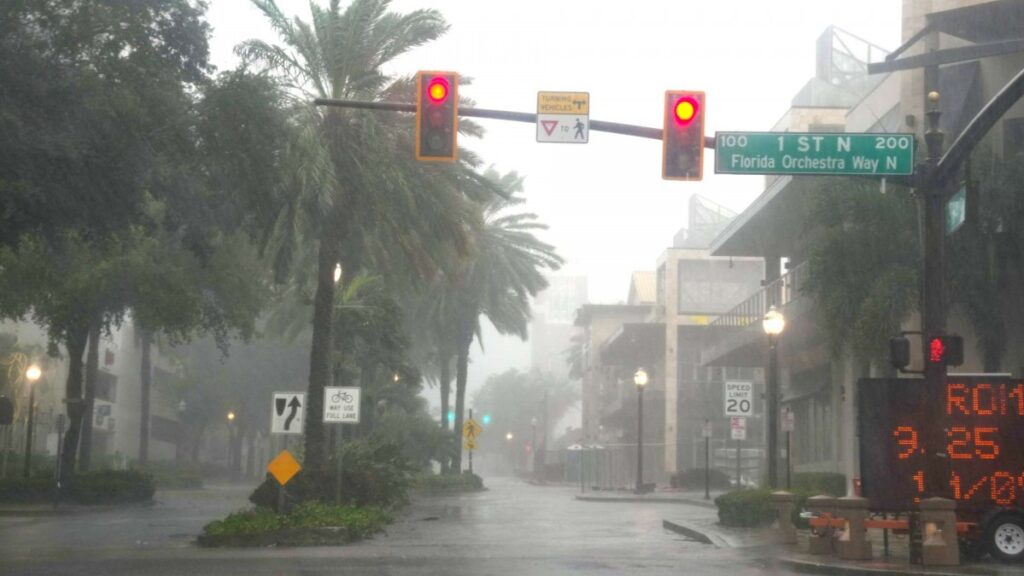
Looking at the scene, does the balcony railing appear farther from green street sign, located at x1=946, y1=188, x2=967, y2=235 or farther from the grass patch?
green street sign, located at x1=946, y1=188, x2=967, y2=235

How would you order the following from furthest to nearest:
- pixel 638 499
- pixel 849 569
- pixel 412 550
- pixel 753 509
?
pixel 638 499 < pixel 753 509 < pixel 412 550 < pixel 849 569

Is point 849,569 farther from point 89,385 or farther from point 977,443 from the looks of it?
point 89,385

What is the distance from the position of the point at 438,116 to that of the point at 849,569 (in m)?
7.83

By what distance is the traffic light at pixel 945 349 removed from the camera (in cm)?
Answer: 1789

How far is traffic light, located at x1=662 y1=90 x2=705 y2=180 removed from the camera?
56.8 ft

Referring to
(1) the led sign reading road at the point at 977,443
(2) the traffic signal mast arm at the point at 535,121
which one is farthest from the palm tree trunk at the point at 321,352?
(1) the led sign reading road at the point at 977,443

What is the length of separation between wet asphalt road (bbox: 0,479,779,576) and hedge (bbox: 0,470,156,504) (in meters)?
6.08

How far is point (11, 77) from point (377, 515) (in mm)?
11894

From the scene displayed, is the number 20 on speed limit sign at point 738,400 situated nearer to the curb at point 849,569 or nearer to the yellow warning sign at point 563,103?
the curb at point 849,569

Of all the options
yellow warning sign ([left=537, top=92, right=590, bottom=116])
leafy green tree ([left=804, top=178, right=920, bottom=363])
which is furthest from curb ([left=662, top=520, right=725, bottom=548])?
yellow warning sign ([left=537, top=92, right=590, bottom=116])

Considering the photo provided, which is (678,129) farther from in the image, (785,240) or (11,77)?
(785,240)

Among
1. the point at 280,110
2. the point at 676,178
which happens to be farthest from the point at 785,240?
the point at 676,178

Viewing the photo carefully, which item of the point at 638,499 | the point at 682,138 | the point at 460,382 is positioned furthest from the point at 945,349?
the point at 460,382

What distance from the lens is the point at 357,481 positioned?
104ft
